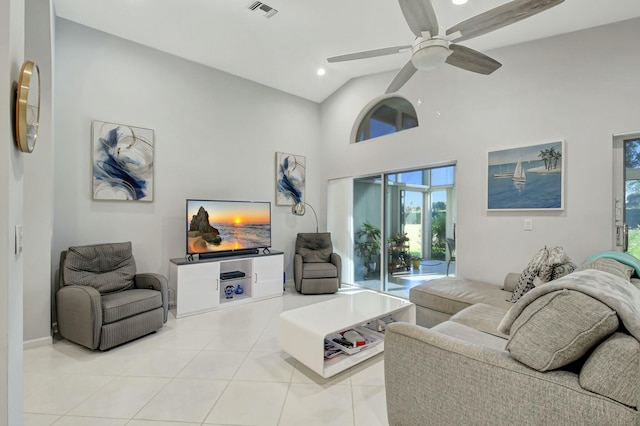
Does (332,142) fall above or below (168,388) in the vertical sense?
above

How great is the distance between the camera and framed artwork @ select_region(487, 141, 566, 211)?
291 cm

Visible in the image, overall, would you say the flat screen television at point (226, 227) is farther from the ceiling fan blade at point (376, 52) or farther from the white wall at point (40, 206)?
the ceiling fan blade at point (376, 52)

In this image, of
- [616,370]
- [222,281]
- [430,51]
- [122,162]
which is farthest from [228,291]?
[616,370]

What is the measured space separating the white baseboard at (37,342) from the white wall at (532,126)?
4364mm

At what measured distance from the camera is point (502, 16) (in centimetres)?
178

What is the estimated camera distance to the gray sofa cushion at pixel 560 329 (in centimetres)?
104

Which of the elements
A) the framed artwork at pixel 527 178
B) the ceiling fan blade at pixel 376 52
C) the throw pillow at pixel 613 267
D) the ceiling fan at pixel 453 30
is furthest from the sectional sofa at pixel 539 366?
the framed artwork at pixel 527 178

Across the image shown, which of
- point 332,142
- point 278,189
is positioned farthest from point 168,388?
point 332,142

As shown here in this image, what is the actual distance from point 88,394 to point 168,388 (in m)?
0.51

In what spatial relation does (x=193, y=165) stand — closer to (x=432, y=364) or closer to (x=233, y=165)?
(x=233, y=165)

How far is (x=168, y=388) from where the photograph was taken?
2.06 metres

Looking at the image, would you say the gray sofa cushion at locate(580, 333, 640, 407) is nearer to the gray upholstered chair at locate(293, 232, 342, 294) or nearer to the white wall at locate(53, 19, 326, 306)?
the gray upholstered chair at locate(293, 232, 342, 294)

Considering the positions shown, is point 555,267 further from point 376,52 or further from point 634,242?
point 376,52

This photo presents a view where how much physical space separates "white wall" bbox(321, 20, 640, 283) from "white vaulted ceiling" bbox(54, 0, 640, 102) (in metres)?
0.27
